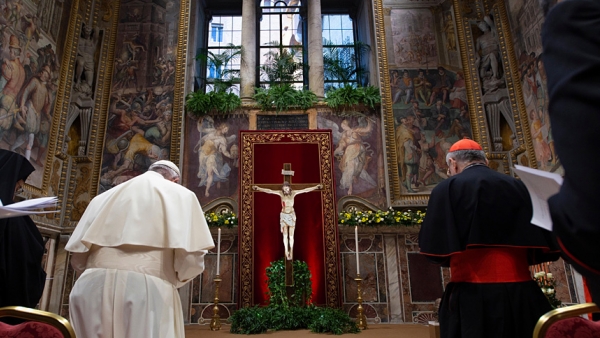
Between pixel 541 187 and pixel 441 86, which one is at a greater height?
pixel 441 86

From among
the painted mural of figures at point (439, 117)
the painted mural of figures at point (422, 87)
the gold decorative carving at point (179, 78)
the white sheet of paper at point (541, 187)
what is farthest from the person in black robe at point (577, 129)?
the painted mural of figures at point (422, 87)

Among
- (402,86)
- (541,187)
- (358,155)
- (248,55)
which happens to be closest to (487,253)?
(541,187)

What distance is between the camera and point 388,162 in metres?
10.0

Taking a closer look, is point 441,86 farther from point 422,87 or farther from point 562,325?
point 562,325

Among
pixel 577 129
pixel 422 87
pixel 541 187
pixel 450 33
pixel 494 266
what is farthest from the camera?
pixel 450 33

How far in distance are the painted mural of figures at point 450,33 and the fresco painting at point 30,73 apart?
364 inches

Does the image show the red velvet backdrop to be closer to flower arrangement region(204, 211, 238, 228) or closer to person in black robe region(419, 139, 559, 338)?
flower arrangement region(204, 211, 238, 228)

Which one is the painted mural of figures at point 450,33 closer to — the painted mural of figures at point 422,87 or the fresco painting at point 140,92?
the painted mural of figures at point 422,87

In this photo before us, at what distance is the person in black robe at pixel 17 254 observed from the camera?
10.8 feet

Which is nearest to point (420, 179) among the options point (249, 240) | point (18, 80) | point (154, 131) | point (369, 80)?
point (369, 80)

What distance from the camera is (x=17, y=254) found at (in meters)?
3.47

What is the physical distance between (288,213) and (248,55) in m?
5.32

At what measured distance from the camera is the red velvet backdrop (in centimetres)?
887

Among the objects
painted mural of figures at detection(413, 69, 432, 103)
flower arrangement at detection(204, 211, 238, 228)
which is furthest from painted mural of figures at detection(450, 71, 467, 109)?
flower arrangement at detection(204, 211, 238, 228)
